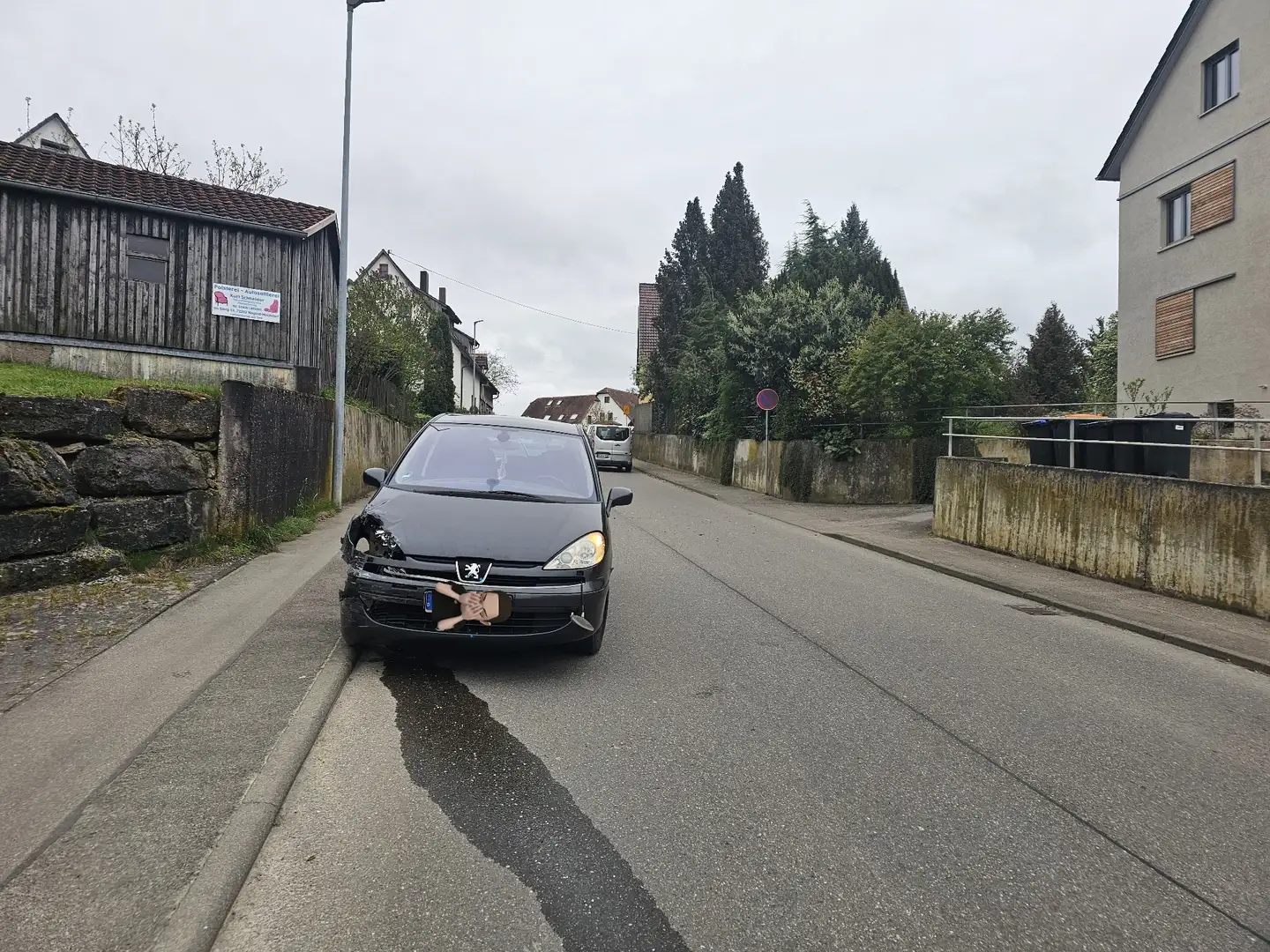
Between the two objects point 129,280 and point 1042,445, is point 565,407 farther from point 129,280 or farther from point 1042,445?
point 1042,445

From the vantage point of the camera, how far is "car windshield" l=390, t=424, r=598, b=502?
6.00m

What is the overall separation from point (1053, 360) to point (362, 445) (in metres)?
47.1

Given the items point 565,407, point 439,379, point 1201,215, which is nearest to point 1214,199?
point 1201,215

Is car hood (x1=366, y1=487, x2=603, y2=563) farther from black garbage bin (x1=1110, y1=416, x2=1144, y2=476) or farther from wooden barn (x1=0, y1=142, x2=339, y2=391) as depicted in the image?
wooden barn (x1=0, y1=142, x2=339, y2=391)

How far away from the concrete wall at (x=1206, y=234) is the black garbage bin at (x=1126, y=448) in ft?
21.9

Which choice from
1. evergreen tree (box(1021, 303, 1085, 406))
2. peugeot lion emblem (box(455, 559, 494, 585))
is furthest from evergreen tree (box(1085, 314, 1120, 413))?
peugeot lion emblem (box(455, 559, 494, 585))

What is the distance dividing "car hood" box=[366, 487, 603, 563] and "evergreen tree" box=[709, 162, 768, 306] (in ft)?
154

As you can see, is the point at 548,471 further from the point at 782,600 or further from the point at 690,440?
the point at 690,440

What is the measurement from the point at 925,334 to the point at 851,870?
55.5 ft

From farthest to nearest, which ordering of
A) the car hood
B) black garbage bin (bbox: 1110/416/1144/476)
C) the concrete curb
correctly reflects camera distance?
black garbage bin (bbox: 1110/416/1144/476)
the car hood
the concrete curb

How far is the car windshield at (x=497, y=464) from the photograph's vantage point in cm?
600

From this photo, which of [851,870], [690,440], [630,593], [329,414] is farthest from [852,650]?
[690,440]

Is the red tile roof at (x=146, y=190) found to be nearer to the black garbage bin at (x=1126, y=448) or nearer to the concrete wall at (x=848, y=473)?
the concrete wall at (x=848, y=473)

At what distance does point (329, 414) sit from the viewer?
589 inches
